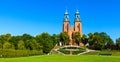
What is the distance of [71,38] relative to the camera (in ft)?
470

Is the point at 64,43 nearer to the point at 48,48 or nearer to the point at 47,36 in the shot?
the point at 47,36

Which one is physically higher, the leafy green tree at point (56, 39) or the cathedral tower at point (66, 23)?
the cathedral tower at point (66, 23)

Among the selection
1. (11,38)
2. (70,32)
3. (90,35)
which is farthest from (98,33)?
(11,38)

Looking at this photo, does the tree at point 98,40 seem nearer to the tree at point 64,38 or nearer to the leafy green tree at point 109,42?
the leafy green tree at point 109,42

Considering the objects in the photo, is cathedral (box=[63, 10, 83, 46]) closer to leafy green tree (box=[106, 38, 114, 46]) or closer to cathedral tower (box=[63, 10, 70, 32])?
cathedral tower (box=[63, 10, 70, 32])

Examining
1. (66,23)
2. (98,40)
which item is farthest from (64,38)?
(66,23)

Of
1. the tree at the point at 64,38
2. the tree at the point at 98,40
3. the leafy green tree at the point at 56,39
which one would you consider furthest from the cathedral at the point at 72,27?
the tree at the point at 98,40

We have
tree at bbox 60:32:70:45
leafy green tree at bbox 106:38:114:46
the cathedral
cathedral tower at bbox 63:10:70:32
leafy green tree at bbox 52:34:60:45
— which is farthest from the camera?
cathedral tower at bbox 63:10:70:32

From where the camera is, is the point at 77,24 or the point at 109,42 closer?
the point at 109,42

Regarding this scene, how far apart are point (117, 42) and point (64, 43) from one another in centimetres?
2729

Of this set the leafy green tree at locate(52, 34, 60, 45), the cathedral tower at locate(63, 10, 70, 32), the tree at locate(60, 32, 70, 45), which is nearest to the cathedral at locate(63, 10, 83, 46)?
the cathedral tower at locate(63, 10, 70, 32)

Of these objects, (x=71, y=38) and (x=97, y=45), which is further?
(x=71, y=38)

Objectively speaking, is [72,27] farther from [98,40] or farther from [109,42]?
[98,40]

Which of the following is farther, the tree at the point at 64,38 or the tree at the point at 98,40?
the tree at the point at 64,38
